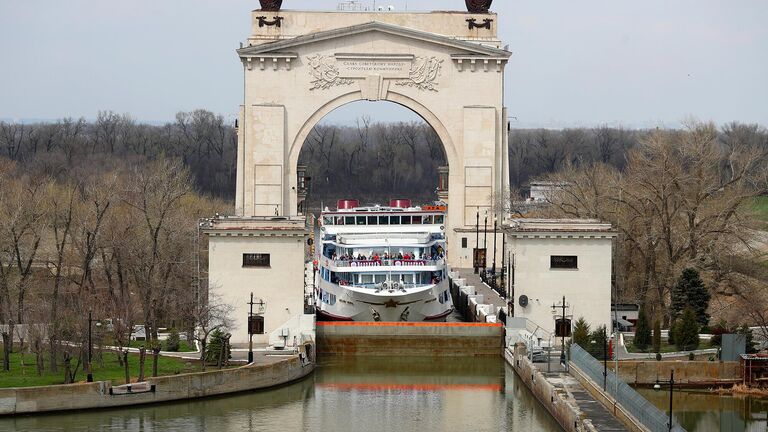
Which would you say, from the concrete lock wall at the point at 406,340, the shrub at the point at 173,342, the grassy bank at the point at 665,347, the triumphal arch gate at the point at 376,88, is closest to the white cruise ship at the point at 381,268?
the concrete lock wall at the point at 406,340

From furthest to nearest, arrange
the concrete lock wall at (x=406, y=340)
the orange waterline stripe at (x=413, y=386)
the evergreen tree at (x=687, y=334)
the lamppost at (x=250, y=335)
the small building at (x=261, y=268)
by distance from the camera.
A: 1. the concrete lock wall at (x=406, y=340)
2. the small building at (x=261, y=268)
3. the evergreen tree at (x=687, y=334)
4. the orange waterline stripe at (x=413, y=386)
5. the lamppost at (x=250, y=335)

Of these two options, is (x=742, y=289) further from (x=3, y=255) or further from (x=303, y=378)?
(x=3, y=255)

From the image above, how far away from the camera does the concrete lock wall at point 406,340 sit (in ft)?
194

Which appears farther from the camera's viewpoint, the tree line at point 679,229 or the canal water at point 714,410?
the tree line at point 679,229

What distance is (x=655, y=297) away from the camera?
67.2m

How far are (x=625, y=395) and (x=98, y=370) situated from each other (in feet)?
56.8

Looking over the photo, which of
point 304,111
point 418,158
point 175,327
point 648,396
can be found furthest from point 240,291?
point 418,158

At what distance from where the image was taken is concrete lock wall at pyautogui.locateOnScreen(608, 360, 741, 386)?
2040 inches

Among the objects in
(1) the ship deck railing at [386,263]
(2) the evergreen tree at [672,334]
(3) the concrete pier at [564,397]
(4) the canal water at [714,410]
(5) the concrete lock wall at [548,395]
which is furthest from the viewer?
(1) the ship deck railing at [386,263]

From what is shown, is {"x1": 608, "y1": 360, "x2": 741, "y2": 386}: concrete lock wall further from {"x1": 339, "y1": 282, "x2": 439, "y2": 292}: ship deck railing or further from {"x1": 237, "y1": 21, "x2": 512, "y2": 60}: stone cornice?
{"x1": 237, "y1": 21, "x2": 512, "y2": 60}: stone cornice

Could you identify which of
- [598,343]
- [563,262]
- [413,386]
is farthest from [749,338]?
[413,386]

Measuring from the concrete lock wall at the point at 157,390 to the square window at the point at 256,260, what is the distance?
6911 millimetres

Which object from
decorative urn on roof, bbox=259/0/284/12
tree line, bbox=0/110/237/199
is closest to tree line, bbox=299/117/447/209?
tree line, bbox=0/110/237/199

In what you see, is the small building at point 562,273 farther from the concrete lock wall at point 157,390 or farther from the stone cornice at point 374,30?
the stone cornice at point 374,30
